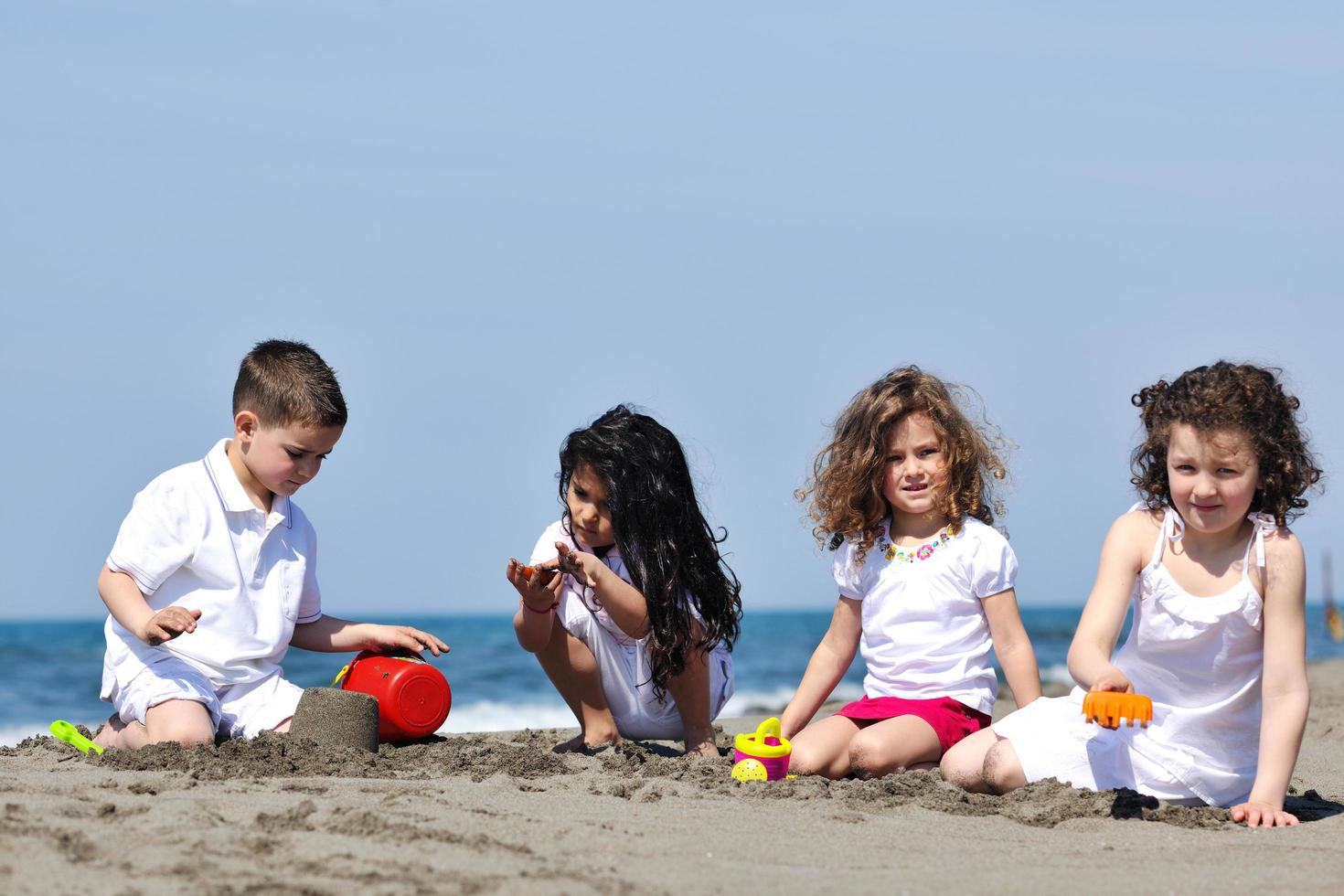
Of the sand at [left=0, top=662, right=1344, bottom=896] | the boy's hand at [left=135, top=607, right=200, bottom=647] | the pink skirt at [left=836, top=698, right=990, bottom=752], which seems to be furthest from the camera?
the pink skirt at [left=836, top=698, right=990, bottom=752]

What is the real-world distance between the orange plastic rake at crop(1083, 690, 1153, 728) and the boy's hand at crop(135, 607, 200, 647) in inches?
104

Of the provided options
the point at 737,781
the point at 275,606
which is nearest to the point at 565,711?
the point at 275,606

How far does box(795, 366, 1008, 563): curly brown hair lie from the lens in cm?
458

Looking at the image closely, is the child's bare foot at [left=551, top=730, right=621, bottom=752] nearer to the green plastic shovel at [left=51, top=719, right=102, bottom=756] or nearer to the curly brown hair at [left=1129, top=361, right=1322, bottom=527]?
the green plastic shovel at [left=51, top=719, right=102, bottom=756]

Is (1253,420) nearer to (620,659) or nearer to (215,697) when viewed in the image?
(620,659)

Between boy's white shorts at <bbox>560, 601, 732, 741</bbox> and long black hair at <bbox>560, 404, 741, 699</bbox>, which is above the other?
long black hair at <bbox>560, 404, 741, 699</bbox>

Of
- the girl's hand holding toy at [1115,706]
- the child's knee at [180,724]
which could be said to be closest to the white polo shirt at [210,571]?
the child's knee at [180,724]

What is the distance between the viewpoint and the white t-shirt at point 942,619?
4398mm

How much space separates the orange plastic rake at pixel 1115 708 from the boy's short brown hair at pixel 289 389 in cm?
272

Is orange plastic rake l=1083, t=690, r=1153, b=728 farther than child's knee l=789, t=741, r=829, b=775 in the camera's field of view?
No

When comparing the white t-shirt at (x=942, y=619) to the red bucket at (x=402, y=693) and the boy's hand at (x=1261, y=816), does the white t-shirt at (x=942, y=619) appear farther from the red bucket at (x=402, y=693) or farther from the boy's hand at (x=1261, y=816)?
the red bucket at (x=402, y=693)

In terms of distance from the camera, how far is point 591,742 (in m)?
4.86

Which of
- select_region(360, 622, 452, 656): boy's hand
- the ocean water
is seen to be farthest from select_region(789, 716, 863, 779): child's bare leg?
the ocean water

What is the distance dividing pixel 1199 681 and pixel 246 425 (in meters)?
3.23
